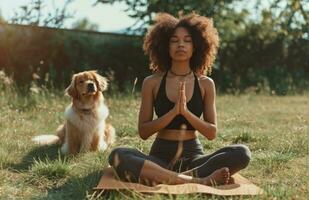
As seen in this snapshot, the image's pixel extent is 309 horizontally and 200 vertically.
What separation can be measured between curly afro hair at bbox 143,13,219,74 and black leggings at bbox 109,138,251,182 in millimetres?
833

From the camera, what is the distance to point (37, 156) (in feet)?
20.9

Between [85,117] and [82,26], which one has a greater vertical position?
[82,26]

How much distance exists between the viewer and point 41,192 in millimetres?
4840

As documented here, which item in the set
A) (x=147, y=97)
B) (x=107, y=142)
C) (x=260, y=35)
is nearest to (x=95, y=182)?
(x=147, y=97)

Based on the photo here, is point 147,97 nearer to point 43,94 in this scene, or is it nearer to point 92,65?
point 43,94

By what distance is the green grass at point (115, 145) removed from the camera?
15.7ft

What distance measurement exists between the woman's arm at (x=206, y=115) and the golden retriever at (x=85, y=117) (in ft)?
6.00

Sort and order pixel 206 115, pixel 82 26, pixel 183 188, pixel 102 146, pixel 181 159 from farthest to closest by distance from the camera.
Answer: pixel 82 26 → pixel 102 146 → pixel 206 115 → pixel 181 159 → pixel 183 188

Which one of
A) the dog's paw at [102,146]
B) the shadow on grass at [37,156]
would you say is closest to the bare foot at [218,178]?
the shadow on grass at [37,156]

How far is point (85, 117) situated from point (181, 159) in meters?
2.08

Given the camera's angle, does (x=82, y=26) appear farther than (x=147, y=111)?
Yes

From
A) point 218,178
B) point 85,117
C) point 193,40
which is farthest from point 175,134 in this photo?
point 85,117

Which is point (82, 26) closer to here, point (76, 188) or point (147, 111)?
point (147, 111)

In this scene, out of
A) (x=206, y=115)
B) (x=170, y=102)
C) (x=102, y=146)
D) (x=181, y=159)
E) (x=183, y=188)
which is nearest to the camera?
(x=183, y=188)
